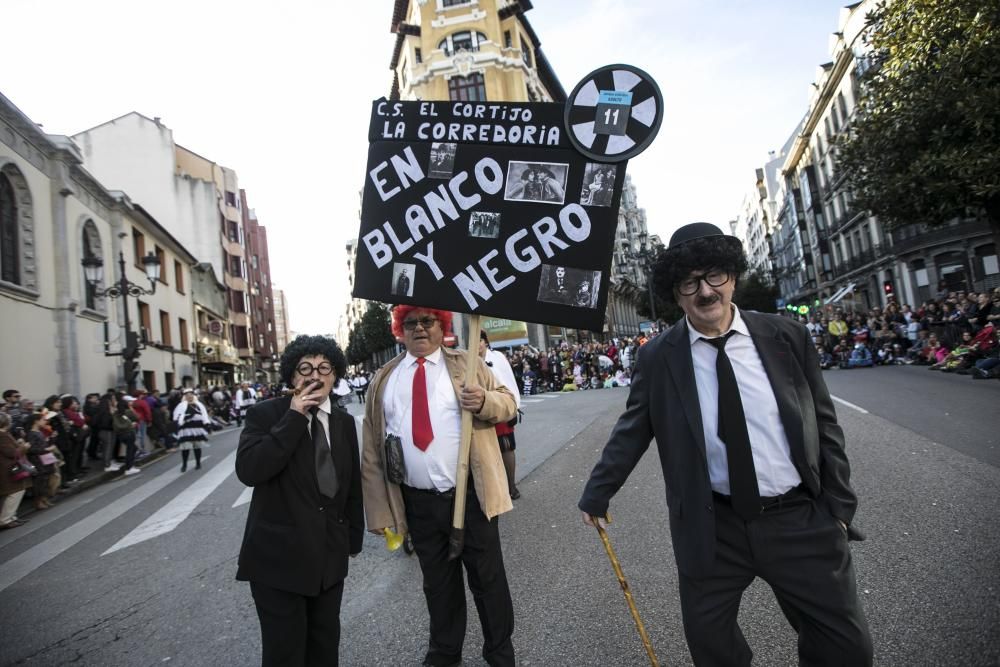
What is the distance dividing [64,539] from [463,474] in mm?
6663

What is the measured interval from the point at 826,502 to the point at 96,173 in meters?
40.6

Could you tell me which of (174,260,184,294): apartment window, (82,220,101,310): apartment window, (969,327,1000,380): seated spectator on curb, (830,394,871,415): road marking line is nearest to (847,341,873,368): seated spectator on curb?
(969,327,1000,380): seated spectator on curb

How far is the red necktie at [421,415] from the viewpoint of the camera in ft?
9.88

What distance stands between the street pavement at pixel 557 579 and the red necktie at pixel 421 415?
1131mm

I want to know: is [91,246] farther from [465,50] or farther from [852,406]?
[465,50]

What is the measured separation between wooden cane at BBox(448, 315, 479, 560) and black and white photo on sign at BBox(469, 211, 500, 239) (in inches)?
17.8

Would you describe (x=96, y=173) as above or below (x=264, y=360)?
above

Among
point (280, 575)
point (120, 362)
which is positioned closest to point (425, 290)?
point (280, 575)

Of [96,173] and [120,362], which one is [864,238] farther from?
[96,173]

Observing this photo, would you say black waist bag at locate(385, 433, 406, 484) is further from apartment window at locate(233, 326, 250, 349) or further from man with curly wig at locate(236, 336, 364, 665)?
apartment window at locate(233, 326, 250, 349)

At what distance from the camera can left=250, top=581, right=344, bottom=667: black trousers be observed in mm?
2545

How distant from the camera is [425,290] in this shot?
3.13m

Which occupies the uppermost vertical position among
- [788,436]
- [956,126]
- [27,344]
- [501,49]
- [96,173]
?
[501,49]

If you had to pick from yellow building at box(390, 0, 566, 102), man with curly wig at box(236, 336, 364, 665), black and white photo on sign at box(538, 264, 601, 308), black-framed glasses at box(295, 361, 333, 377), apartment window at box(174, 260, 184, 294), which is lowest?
man with curly wig at box(236, 336, 364, 665)
